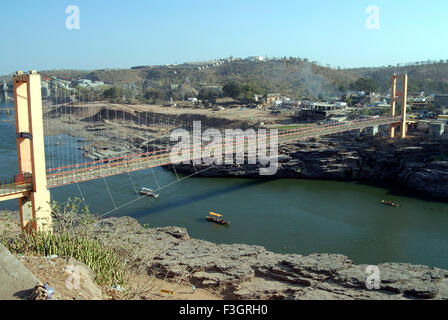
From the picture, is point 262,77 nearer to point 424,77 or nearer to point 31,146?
point 424,77

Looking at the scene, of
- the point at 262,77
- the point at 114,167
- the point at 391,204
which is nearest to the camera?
the point at 114,167

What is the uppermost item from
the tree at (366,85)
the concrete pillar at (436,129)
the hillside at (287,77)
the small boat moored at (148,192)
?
the hillside at (287,77)

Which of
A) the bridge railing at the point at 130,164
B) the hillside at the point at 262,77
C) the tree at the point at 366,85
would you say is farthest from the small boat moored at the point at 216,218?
the hillside at the point at 262,77

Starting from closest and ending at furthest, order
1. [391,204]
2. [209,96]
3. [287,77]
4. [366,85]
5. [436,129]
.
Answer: [391,204], [436,129], [209,96], [366,85], [287,77]

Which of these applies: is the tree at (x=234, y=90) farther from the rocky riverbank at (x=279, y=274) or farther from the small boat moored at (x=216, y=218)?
the rocky riverbank at (x=279, y=274)

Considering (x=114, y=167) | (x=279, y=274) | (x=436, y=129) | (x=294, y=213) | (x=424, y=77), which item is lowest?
(x=294, y=213)

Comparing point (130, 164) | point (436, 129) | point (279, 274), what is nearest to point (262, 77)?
point (436, 129)
